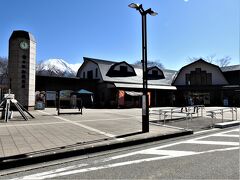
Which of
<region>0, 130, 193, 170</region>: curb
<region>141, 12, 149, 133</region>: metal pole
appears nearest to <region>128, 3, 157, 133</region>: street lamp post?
<region>141, 12, 149, 133</region>: metal pole

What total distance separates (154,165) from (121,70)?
30.2 meters

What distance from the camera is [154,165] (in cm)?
516

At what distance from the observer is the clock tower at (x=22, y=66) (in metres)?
18.1

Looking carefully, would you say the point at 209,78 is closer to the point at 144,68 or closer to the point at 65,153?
the point at 144,68

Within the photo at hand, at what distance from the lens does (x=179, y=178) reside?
4.30 m

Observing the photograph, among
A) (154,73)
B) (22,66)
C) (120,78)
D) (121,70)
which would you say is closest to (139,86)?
(120,78)

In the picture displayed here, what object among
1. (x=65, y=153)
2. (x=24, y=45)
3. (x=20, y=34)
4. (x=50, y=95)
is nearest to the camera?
(x=65, y=153)

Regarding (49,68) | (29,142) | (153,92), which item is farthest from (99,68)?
(49,68)

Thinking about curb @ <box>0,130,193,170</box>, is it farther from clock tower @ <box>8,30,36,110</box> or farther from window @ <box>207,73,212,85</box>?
window @ <box>207,73,212,85</box>

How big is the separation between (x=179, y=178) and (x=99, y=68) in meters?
29.4

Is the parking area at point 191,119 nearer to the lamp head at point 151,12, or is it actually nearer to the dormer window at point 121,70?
the lamp head at point 151,12

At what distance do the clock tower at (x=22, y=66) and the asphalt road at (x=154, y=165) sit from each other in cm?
1424

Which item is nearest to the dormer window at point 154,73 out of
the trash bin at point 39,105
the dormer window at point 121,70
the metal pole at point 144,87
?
the dormer window at point 121,70

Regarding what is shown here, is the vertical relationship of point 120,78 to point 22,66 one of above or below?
above
